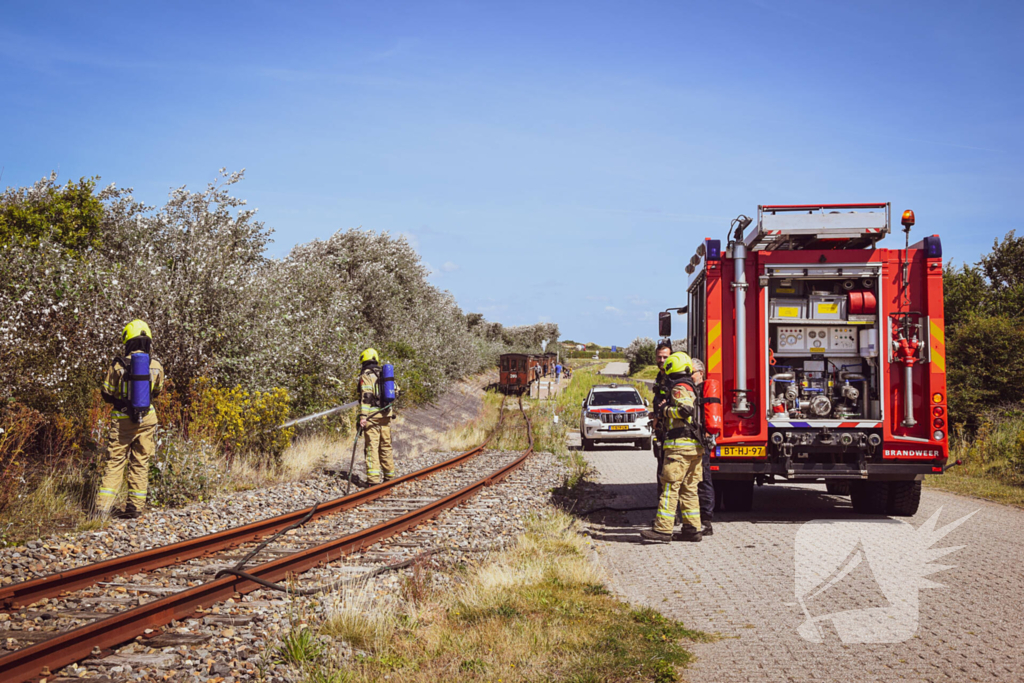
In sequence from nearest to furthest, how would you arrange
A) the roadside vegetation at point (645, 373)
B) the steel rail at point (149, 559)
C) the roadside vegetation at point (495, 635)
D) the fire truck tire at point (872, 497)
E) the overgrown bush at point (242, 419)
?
the roadside vegetation at point (495, 635), the steel rail at point (149, 559), the fire truck tire at point (872, 497), the overgrown bush at point (242, 419), the roadside vegetation at point (645, 373)

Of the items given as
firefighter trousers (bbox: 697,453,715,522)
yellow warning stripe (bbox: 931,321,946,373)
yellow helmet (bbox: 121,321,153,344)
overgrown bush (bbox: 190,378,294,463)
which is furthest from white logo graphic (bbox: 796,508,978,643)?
overgrown bush (bbox: 190,378,294,463)

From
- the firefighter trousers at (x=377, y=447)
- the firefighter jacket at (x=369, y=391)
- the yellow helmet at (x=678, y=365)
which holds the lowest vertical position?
the firefighter trousers at (x=377, y=447)

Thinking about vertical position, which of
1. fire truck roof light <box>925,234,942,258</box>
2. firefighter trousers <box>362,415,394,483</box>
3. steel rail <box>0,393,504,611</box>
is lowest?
steel rail <box>0,393,504,611</box>

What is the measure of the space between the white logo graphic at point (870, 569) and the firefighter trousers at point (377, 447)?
651cm

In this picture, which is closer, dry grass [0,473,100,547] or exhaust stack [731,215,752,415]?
dry grass [0,473,100,547]

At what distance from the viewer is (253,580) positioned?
636 cm

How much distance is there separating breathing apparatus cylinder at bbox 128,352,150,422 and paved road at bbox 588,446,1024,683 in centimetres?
558

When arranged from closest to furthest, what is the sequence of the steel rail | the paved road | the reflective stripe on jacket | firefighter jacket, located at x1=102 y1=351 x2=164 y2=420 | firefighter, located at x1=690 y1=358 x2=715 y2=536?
the paved road → the steel rail → the reflective stripe on jacket → firefighter, located at x1=690 y1=358 x2=715 y2=536 → firefighter jacket, located at x1=102 y1=351 x2=164 y2=420

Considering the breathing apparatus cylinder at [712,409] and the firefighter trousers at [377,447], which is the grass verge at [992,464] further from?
the firefighter trousers at [377,447]

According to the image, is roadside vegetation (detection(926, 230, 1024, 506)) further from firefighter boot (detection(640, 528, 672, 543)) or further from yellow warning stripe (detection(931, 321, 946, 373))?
firefighter boot (detection(640, 528, 672, 543))

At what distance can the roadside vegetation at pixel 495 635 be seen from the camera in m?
4.69

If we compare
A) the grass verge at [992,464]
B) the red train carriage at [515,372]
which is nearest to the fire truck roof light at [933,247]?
the grass verge at [992,464]

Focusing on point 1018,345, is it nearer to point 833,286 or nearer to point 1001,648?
point 833,286

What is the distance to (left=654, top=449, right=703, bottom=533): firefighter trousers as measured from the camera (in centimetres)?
872
